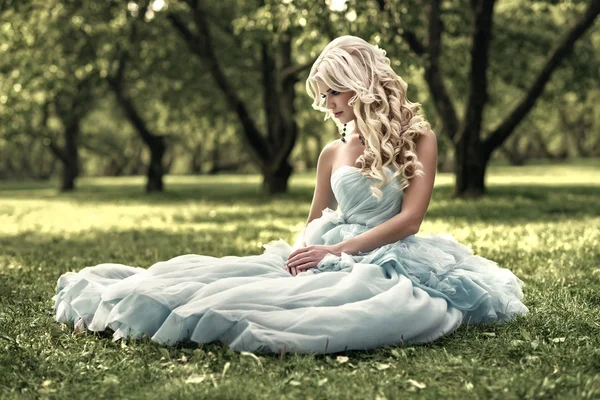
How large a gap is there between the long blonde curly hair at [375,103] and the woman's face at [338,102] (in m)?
0.04

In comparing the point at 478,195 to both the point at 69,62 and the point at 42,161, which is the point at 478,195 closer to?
the point at 69,62

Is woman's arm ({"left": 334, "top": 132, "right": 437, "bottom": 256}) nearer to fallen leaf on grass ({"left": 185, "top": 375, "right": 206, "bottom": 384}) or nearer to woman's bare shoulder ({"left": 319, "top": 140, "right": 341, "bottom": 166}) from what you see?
woman's bare shoulder ({"left": 319, "top": 140, "right": 341, "bottom": 166})

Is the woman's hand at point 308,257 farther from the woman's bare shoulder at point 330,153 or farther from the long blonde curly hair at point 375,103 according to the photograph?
the woman's bare shoulder at point 330,153

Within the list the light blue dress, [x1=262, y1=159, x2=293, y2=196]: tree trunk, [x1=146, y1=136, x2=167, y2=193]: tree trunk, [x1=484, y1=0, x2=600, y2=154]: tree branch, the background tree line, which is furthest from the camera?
[x1=146, y1=136, x2=167, y2=193]: tree trunk

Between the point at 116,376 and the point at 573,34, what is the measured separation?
15.3 meters

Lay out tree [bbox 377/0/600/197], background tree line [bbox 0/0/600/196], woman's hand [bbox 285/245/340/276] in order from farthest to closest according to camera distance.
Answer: tree [bbox 377/0/600/197]
background tree line [bbox 0/0/600/196]
woman's hand [bbox 285/245/340/276]

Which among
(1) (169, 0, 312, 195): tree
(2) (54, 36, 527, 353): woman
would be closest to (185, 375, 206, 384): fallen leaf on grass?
(2) (54, 36, 527, 353): woman

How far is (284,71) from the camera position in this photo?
20.1 m

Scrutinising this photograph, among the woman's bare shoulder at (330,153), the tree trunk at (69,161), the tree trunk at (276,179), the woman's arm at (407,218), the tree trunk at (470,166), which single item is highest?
the woman's bare shoulder at (330,153)

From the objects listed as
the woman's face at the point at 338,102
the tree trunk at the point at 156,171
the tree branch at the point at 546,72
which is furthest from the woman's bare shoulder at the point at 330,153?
the tree trunk at the point at 156,171

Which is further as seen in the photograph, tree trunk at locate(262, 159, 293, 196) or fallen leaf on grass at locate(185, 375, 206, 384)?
tree trunk at locate(262, 159, 293, 196)

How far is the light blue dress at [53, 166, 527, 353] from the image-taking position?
4.44 m

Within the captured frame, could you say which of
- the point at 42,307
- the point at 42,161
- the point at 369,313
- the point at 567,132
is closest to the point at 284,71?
the point at 42,307

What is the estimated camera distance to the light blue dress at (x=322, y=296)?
14.6 ft
